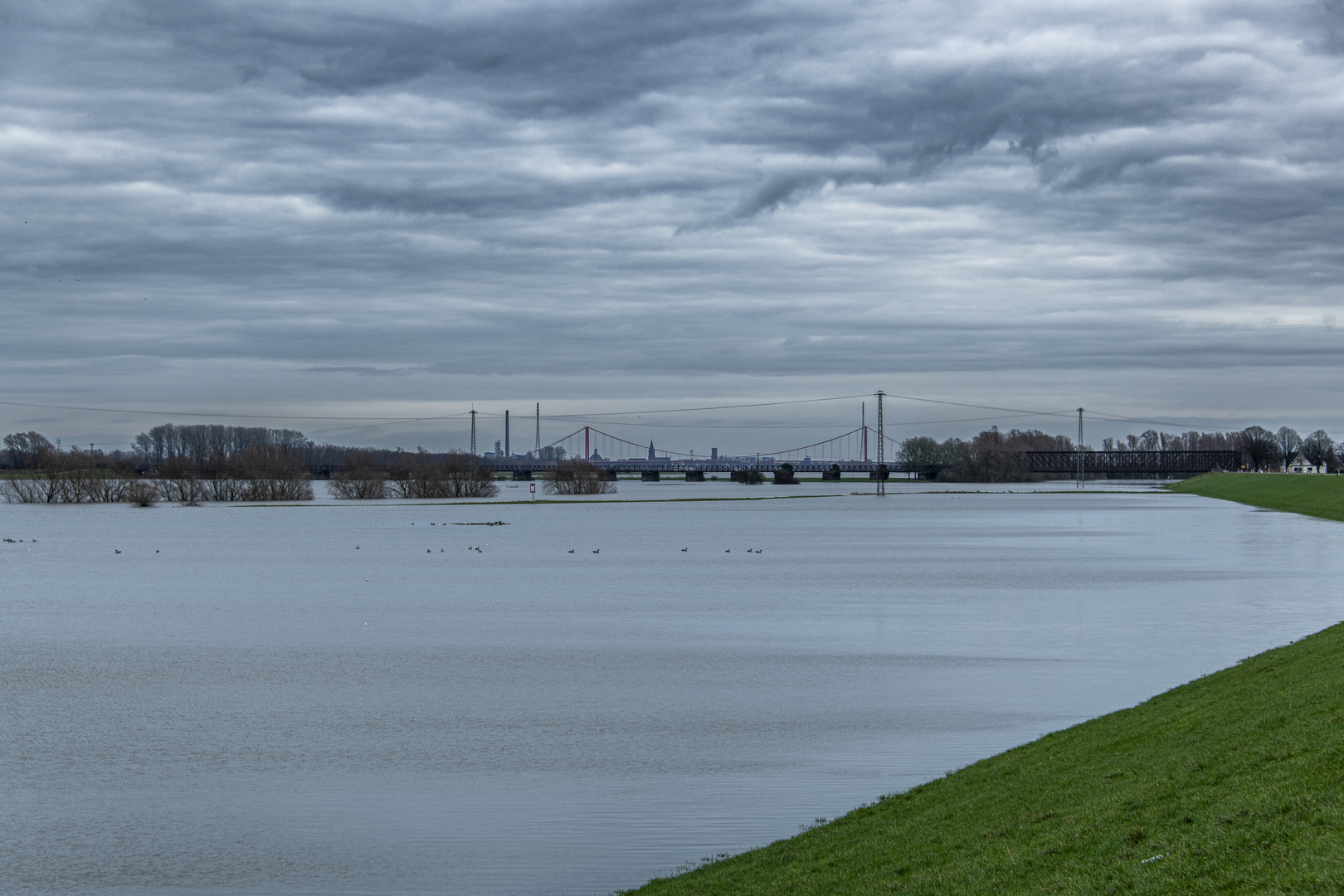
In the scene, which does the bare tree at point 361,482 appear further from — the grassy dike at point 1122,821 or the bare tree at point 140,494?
the grassy dike at point 1122,821

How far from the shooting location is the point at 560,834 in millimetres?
11117

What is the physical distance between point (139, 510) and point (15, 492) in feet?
97.9

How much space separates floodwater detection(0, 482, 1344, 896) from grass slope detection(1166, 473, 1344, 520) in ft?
123

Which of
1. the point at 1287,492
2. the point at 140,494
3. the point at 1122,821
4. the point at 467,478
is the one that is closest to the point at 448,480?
the point at 467,478

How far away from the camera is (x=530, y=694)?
58.3ft

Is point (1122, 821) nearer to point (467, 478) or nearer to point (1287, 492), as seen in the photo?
point (1287, 492)

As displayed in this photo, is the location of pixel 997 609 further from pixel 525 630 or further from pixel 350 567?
pixel 350 567

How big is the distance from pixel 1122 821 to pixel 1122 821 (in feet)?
0.06

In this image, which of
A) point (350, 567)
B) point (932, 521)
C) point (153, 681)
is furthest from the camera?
point (932, 521)

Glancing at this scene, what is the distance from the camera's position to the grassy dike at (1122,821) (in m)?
7.13

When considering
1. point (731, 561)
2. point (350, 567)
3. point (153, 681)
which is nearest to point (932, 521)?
point (731, 561)

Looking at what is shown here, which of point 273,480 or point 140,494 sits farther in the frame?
point 273,480

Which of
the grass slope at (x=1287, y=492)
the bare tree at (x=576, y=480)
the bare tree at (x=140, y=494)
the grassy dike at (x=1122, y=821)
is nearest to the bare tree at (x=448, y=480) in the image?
the bare tree at (x=576, y=480)

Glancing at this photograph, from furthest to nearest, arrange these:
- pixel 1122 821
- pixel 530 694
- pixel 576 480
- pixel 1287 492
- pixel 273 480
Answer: pixel 576 480
pixel 273 480
pixel 1287 492
pixel 530 694
pixel 1122 821
